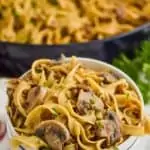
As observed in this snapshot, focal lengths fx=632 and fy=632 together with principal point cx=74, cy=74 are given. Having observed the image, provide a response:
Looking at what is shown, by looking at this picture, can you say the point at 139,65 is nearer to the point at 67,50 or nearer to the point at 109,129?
the point at 67,50

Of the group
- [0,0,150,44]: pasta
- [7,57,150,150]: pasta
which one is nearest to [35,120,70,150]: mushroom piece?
[7,57,150,150]: pasta

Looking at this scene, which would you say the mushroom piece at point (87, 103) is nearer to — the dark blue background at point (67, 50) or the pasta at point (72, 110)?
the pasta at point (72, 110)

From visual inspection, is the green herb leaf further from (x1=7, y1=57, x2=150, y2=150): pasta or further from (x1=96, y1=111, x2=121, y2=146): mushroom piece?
(x1=96, y1=111, x2=121, y2=146): mushroom piece

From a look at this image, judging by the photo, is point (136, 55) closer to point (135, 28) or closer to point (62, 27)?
point (135, 28)

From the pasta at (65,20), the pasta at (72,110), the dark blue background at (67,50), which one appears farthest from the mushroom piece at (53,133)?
the pasta at (65,20)

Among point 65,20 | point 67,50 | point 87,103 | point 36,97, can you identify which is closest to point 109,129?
point 87,103

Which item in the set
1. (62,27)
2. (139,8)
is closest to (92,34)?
(62,27)
